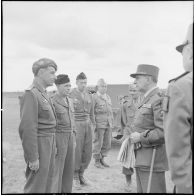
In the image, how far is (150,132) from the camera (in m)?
3.07

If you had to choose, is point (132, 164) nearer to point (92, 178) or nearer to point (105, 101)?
point (92, 178)

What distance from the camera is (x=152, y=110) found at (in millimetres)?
3178

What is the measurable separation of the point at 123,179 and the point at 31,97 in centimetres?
362

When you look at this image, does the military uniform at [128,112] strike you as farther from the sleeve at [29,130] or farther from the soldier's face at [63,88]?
the sleeve at [29,130]

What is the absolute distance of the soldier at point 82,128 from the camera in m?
5.93

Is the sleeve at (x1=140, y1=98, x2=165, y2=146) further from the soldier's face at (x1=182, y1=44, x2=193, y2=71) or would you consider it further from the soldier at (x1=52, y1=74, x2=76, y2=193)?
the soldier at (x1=52, y1=74, x2=76, y2=193)

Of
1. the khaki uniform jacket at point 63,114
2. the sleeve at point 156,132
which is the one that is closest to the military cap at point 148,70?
the sleeve at point 156,132

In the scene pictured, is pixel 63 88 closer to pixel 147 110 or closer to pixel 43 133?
pixel 43 133

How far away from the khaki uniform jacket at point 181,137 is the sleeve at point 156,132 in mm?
1113

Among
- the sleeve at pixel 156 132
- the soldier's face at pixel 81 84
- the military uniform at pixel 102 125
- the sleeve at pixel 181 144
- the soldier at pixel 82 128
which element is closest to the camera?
the sleeve at pixel 181 144

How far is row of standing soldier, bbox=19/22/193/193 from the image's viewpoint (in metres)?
1.88

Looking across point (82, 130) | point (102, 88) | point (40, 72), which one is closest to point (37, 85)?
point (40, 72)

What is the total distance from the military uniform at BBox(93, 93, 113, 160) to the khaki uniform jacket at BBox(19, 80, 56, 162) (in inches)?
165

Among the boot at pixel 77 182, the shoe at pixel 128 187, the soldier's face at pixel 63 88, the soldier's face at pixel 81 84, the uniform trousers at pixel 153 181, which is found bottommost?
the shoe at pixel 128 187
